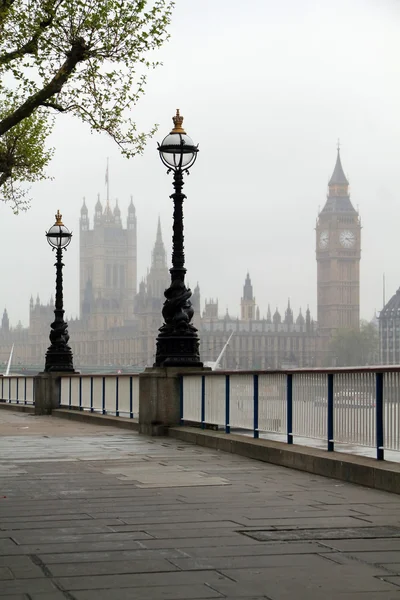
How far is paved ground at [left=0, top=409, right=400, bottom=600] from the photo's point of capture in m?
5.09

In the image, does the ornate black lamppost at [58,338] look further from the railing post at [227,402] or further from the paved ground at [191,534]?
the paved ground at [191,534]

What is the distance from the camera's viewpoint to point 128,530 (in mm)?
6766

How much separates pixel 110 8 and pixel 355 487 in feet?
36.3

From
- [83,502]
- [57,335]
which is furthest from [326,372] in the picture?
[57,335]

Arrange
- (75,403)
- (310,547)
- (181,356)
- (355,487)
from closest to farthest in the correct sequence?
(310,547), (355,487), (181,356), (75,403)

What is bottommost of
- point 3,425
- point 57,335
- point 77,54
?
point 3,425

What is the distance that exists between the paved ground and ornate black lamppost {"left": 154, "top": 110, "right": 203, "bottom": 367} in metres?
4.33

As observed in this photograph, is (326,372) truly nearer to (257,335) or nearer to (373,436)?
(373,436)

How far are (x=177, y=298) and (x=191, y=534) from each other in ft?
30.3

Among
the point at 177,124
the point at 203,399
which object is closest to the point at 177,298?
the point at 203,399

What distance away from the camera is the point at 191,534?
6.61 m

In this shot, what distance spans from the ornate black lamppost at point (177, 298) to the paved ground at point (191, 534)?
170 inches

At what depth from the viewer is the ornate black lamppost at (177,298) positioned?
15.7 metres

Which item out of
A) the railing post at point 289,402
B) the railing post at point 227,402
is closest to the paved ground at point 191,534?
the railing post at point 289,402
